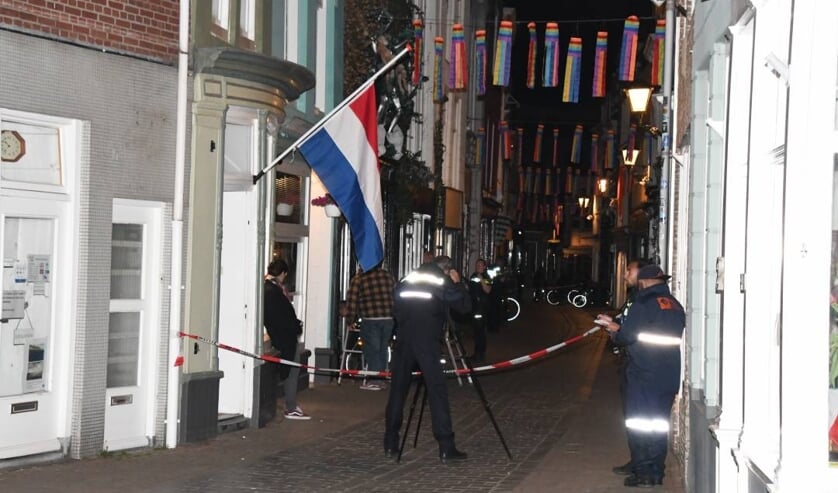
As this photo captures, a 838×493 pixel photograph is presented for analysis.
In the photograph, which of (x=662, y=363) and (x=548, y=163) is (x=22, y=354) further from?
(x=548, y=163)

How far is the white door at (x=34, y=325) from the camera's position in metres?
10.7

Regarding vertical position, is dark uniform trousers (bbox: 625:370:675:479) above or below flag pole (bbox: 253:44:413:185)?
below

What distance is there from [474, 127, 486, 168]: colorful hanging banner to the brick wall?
2833cm

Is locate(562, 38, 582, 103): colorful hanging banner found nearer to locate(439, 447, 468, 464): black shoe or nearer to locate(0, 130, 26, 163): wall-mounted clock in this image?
locate(439, 447, 468, 464): black shoe

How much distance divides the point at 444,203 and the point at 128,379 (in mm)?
20233

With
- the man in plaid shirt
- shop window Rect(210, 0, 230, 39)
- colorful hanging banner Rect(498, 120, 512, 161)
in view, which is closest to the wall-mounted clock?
shop window Rect(210, 0, 230, 39)

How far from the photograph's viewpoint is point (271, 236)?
14.8 meters

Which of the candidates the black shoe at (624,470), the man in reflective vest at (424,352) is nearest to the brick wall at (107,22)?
the man in reflective vest at (424,352)

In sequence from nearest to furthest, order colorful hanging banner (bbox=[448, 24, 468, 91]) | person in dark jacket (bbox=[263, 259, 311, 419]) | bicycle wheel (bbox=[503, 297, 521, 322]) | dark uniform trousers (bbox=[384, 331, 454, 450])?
dark uniform trousers (bbox=[384, 331, 454, 450]) → person in dark jacket (bbox=[263, 259, 311, 419]) → colorful hanging banner (bbox=[448, 24, 468, 91]) → bicycle wheel (bbox=[503, 297, 521, 322])

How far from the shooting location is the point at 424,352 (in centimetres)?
1178

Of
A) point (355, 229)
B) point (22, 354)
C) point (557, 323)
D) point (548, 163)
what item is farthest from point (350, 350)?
point (548, 163)

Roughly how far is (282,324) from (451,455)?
350 cm

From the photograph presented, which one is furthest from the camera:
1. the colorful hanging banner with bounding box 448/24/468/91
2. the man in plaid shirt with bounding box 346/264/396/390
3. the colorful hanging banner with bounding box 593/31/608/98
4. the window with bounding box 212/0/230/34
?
the colorful hanging banner with bounding box 448/24/468/91

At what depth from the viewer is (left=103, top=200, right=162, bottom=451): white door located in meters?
11.8
